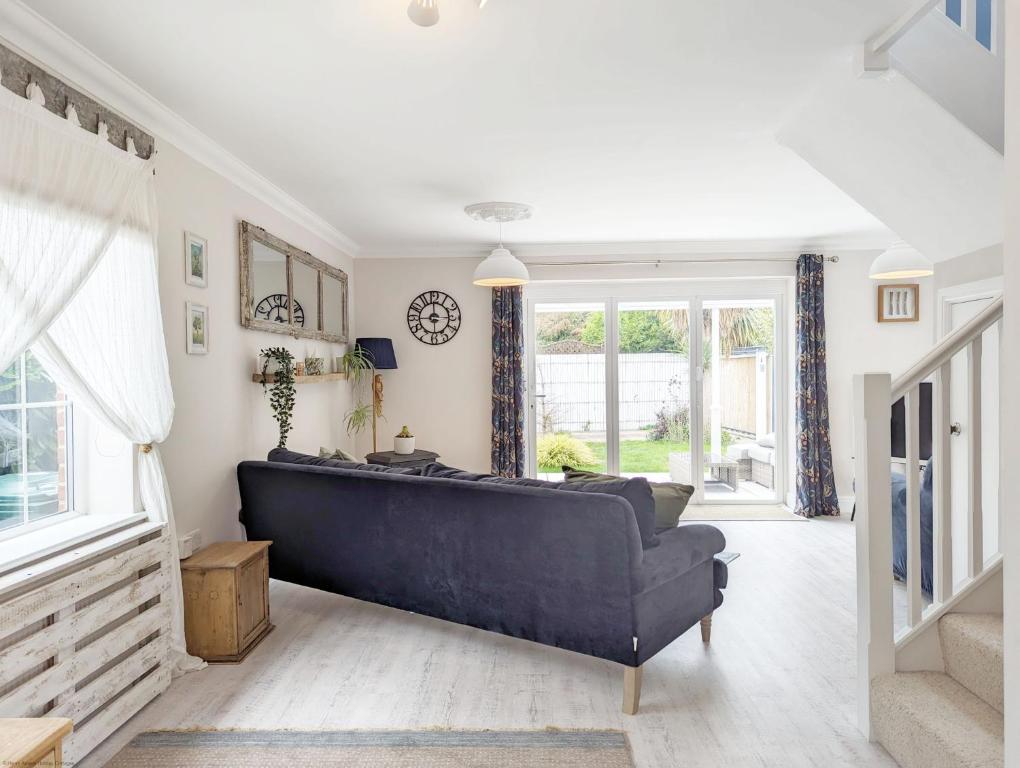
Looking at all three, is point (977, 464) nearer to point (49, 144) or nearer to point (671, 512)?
point (671, 512)

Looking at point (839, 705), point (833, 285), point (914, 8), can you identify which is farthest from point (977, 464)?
point (833, 285)

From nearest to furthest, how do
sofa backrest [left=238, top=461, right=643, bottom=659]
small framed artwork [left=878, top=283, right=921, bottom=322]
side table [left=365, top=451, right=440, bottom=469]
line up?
sofa backrest [left=238, top=461, right=643, bottom=659] → side table [left=365, top=451, right=440, bottom=469] → small framed artwork [left=878, top=283, right=921, bottom=322]

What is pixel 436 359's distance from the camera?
6.16 m

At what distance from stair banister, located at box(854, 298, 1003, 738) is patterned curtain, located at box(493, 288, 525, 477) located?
3973 mm

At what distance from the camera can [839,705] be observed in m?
2.47

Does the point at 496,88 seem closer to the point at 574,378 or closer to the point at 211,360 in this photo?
the point at 211,360

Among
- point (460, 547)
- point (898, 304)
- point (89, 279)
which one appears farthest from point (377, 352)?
point (898, 304)

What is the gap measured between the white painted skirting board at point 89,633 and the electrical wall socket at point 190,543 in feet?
1.29

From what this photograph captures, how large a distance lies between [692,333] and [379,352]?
3.04 m

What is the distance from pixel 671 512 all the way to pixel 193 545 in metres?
2.32

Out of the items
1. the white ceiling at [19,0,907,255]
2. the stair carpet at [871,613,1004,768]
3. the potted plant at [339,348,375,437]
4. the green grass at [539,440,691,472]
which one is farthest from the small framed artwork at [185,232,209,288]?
the green grass at [539,440,691,472]

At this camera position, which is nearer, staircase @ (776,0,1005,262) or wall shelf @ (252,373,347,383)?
staircase @ (776,0,1005,262)

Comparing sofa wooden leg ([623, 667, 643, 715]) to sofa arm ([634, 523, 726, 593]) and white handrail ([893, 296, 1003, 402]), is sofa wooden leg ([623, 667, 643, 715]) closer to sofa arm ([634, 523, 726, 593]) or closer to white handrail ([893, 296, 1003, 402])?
sofa arm ([634, 523, 726, 593])

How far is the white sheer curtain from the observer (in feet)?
6.67
